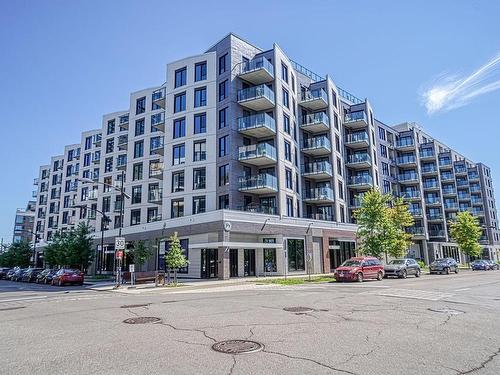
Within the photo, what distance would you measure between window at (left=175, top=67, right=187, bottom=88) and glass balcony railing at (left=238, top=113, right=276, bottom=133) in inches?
374

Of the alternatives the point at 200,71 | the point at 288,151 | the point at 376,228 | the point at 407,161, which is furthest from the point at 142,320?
the point at 407,161

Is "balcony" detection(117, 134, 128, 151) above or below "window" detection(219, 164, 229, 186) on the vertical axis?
above

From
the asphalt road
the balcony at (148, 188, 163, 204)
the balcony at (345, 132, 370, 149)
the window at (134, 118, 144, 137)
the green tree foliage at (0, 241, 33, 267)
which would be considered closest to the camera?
the asphalt road

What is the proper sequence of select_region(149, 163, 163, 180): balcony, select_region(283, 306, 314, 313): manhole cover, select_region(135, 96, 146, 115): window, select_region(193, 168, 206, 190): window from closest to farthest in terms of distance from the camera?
select_region(283, 306, 314, 313): manhole cover < select_region(193, 168, 206, 190): window < select_region(149, 163, 163, 180): balcony < select_region(135, 96, 146, 115): window

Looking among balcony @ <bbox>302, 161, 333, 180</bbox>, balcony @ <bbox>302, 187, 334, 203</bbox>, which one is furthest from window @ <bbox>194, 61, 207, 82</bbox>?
balcony @ <bbox>302, 187, 334, 203</bbox>

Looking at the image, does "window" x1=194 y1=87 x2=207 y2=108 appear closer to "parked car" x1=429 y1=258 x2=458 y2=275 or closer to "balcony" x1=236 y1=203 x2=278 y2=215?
"balcony" x1=236 y1=203 x2=278 y2=215

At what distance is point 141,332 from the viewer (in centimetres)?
854

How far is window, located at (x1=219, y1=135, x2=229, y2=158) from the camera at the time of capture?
35728 mm

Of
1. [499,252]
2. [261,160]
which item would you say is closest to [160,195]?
[261,160]

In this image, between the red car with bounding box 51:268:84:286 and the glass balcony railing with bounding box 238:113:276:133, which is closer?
the red car with bounding box 51:268:84:286

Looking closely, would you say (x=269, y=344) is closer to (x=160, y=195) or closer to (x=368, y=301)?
(x=368, y=301)

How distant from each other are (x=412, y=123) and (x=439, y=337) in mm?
74717

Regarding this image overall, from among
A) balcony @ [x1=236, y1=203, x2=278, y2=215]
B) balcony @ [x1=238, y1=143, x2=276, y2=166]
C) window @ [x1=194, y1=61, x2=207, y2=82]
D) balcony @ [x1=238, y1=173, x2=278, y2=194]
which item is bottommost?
balcony @ [x1=236, y1=203, x2=278, y2=215]

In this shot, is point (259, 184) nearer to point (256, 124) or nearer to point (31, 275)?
point (256, 124)
